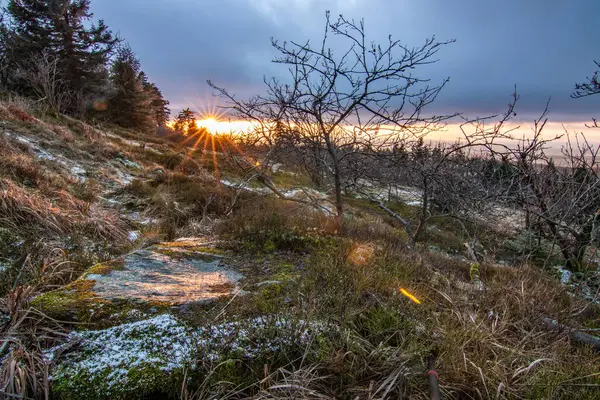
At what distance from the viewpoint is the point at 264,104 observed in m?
5.27

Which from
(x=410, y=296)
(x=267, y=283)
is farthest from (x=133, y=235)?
(x=410, y=296)

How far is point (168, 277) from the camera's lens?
2359 millimetres

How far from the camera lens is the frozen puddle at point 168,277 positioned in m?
1.98

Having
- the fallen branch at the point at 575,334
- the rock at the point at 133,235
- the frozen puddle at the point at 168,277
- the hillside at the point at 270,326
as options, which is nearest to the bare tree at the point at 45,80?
the rock at the point at 133,235

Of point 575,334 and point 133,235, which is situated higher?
point 575,334

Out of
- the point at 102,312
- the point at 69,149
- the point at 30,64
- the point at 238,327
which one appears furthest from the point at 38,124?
the point at 30,64

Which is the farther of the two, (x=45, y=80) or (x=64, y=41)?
(x=64, y=41)

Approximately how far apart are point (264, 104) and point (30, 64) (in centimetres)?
2243

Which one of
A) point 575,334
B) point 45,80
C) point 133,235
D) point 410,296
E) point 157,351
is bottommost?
point 133,235

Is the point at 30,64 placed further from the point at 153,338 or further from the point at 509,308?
the point at 509,308

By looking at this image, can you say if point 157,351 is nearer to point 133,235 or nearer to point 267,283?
point 267,283

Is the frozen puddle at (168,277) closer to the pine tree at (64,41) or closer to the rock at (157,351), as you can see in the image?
the rock at (157,351)

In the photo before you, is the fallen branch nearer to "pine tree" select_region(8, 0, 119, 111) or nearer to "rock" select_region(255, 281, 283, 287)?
"rock" select_region(255, 281, 283, 287)

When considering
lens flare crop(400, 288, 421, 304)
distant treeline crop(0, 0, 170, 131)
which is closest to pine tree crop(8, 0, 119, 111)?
distant treeline crop(0, 0, 170, 131)
